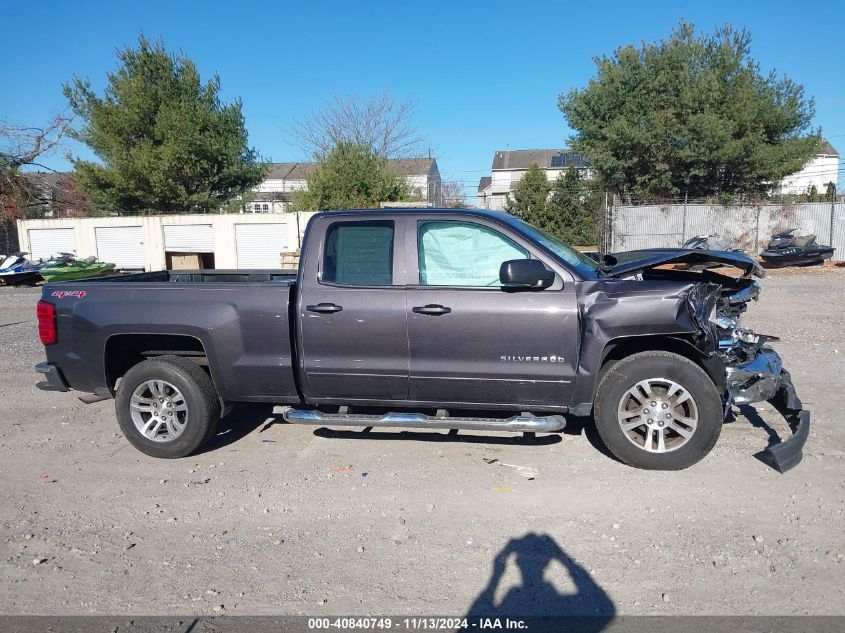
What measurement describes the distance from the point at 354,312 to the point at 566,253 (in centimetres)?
175

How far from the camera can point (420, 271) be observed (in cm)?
464

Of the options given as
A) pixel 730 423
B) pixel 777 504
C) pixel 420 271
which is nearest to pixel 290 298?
pixel 420 271

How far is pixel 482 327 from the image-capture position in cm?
444

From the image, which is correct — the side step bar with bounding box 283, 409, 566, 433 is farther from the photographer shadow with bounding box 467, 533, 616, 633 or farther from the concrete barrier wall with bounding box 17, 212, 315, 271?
the concrete barrier wall with bounding box 17, 212, 315, 271

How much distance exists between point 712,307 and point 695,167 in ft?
78.0

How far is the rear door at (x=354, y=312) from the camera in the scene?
180 inches

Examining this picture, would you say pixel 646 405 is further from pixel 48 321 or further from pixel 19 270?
pixel 19 270

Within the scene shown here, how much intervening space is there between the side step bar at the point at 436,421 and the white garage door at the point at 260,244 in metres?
19.4

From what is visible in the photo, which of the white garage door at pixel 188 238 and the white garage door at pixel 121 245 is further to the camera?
the white garage door at pixel 121 245

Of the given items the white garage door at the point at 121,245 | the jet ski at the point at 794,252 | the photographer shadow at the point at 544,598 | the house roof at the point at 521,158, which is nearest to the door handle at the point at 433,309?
the photographer shadow at the point at 544,598

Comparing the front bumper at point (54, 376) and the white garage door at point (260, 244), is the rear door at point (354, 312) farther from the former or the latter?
the white garage door at point (260, 244)

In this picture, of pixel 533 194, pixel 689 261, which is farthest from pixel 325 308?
pixel 533 194

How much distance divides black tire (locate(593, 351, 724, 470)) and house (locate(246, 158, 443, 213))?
1924 centimetres

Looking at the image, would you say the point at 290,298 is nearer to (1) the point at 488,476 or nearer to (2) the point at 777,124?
(1) the point at 488,476
